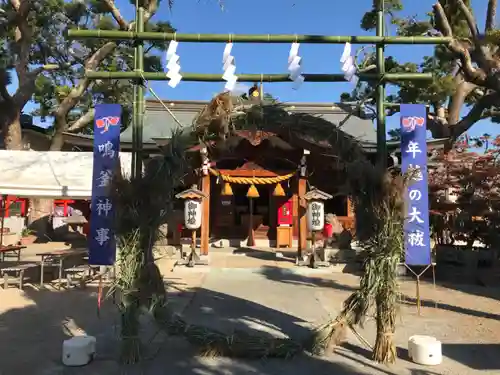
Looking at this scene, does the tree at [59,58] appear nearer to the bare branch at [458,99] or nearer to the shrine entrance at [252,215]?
the shrine entrance at [252,215]

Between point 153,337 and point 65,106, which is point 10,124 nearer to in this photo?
point 65,106

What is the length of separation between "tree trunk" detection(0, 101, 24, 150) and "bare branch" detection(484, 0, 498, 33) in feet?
57.9

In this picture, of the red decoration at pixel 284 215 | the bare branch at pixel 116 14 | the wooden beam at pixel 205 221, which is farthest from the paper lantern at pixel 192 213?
the bare branch at pixel 116 14

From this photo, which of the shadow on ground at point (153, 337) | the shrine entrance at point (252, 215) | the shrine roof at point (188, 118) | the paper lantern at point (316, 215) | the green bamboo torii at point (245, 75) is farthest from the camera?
the shrine roof at point (188, 118)

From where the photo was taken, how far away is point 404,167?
5957 mm

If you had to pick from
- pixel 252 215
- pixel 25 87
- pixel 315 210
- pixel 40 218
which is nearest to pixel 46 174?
pixel 315 210

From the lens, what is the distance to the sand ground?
15.8 ft

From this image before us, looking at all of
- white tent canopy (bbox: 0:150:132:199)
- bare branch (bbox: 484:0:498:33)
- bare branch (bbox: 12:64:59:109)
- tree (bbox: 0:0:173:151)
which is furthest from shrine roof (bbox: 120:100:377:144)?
bare branch (bbox: 484:0:498:33)

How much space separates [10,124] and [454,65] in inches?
763

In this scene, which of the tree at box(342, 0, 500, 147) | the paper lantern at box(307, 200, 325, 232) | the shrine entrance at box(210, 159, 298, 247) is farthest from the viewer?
the shrine entrance at box(210, 159, 298, 247)

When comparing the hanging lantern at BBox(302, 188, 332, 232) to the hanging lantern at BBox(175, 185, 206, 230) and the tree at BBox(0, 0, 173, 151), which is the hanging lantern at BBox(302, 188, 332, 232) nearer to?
the hanging lantern at BBox(175, 185, 206, 230)

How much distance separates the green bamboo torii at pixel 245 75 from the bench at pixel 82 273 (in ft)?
17.3

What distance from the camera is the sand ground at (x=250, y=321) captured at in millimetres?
4816

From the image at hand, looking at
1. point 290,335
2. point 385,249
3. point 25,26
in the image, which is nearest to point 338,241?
point 290,335
